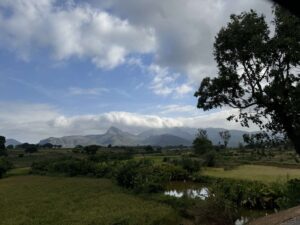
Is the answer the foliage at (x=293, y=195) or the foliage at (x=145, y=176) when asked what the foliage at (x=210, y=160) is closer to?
the foliage at (x=145, y=176)

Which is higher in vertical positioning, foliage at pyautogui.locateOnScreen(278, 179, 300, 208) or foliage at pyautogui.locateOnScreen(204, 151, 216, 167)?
foliage at pyautogui.locateOnScreen(204, 151, 216, 167)

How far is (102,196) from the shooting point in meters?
42.0

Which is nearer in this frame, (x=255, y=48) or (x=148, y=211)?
(x=255, y=48)

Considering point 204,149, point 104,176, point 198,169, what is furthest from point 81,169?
point 204,149

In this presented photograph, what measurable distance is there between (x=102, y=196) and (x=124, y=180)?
1201 cm

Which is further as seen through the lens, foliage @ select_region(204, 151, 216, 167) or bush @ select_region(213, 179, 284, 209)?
foliage @ select_region(204, 151, 216, 167)

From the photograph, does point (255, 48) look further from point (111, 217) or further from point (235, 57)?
point (111, 217)

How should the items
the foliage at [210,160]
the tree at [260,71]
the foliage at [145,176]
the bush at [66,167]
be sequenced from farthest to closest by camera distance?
the bush at [66,167], the foliage at [210,160], the foliage at [145,176], the tree at [260,71]

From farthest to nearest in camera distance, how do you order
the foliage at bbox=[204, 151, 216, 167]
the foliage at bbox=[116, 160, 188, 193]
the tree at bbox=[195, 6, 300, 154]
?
the foliage at bbox=[204, 151, 216, 167]
the foliage at bbox=[116, 160, 188, 193]
the tree at bbox=[195, 6, 300, 154]

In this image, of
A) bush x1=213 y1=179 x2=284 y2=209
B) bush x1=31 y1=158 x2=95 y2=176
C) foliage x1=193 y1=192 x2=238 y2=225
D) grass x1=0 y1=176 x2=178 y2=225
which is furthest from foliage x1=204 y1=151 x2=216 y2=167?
foliage x1=193 y1=192 x2=238 y2=225

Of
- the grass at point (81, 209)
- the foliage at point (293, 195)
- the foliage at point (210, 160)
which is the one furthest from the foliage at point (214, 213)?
the foliage at point (210, 160)

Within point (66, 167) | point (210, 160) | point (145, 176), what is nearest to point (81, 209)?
point (145, 176)

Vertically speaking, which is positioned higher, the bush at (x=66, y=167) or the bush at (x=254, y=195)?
the bush at (x=66, y=167)

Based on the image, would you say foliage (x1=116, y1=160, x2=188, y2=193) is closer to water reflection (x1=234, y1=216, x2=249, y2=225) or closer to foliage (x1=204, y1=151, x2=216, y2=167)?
foliage (x1=204, y1=151, x2=216, y2=167)
